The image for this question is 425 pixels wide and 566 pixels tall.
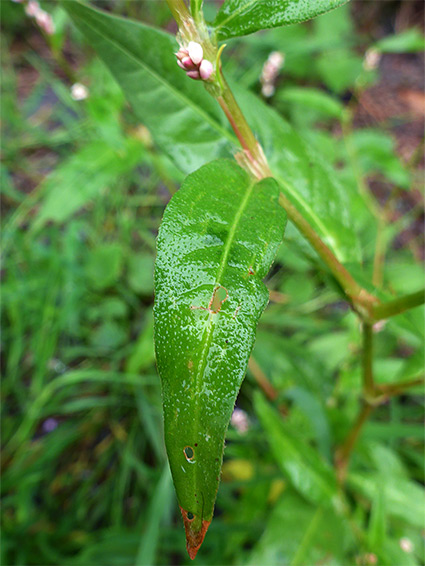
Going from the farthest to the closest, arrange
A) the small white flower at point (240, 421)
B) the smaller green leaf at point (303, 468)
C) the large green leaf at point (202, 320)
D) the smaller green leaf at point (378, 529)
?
the small white flower at point (240, 421)
the smaller green leaf at point (303, 468)
the smaller green leaf at point (378, 529)
the large green leaf at point (202, 320)

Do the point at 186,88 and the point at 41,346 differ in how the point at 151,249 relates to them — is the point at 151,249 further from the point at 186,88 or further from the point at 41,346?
the point at 186,88

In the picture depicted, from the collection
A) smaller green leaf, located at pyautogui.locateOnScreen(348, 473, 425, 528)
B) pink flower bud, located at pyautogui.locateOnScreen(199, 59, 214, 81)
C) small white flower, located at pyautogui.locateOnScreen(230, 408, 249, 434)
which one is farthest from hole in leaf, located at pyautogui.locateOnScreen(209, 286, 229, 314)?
small white flower, located at pyautogui.locateOnScreen(230, 408, 249, 434)

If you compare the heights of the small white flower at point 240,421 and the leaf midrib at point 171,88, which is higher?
the leaf midrib at point 171,88

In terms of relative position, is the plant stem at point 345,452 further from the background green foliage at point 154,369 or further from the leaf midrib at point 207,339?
the leaf midrib at point 207,339

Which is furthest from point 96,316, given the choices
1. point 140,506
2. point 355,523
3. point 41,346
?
point 355,523

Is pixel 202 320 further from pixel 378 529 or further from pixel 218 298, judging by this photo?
pixel 378 529

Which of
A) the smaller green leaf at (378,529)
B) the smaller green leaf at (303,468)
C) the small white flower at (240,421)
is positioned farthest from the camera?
the small white flower at (240,421)

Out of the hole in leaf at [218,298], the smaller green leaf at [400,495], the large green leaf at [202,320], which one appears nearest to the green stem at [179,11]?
the large green leaf at [202,320]
